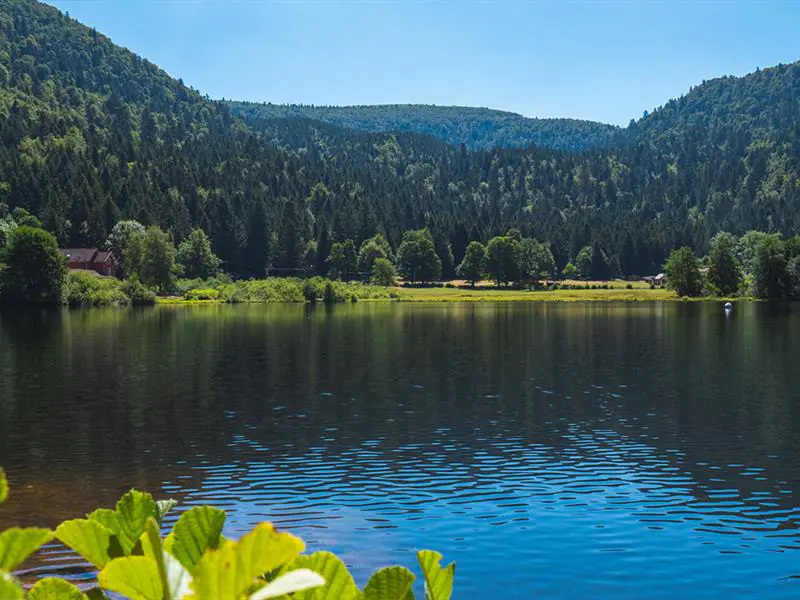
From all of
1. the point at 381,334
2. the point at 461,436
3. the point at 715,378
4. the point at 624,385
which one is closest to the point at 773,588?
the point at 461,436

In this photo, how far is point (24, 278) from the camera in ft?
429

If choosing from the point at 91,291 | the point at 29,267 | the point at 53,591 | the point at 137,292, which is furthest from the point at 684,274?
the point at 53,591

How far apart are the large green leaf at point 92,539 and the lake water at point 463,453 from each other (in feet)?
53.7

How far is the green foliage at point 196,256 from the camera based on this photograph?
18788 cm

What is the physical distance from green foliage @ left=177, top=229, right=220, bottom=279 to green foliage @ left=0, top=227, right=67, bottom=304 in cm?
5310

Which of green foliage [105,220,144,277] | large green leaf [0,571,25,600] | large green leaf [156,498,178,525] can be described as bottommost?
large green leaf [156,498,178,525]

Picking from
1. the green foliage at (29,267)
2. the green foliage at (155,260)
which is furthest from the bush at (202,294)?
the green foliage at (29,267)

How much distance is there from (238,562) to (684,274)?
596 ft

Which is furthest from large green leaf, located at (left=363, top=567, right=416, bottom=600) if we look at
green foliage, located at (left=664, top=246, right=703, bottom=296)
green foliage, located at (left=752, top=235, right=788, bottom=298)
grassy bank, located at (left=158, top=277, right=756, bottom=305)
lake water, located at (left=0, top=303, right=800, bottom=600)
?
green foliage, located at (left=664, top=246, right=703, bottom=296)

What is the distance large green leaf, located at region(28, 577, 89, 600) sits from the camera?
2.27m

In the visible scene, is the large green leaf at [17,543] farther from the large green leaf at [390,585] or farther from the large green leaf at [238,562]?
the large green leaf at [390,585]

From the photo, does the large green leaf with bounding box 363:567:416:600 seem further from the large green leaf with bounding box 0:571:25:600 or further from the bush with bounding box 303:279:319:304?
the bush with bounding box 303:279:319:304

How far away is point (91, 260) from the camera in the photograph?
566 feet

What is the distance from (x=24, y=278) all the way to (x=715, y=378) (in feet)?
357
